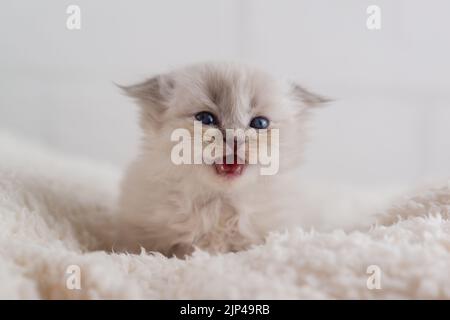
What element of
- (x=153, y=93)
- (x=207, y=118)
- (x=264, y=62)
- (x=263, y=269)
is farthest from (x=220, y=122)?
(x=264, y=62)

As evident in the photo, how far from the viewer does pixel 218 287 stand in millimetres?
706

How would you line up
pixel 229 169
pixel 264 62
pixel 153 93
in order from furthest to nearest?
pixel 264 62, pixel 153 93, pixel 229 169

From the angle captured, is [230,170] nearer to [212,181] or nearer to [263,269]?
[212,181]

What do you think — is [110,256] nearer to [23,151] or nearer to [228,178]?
[228,178]

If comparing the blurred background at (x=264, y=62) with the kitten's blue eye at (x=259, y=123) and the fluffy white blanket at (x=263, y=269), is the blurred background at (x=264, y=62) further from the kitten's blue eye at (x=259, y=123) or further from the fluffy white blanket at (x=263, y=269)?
the fluffy white blanket at (x=263, y=269)

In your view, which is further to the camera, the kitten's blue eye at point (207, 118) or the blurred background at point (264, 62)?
the blurred background at point (264, 62)

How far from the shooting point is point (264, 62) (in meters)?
1.64

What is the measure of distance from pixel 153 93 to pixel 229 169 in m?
0.29

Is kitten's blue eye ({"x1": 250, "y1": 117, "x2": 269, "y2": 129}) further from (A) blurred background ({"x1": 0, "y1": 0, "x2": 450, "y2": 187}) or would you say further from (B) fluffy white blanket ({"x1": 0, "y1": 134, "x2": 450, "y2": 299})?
(A) blurred background ({"x1": 0, "y1": 0, "x2": 450, "y2": 187})

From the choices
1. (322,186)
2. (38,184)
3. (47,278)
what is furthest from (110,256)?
(322,186)

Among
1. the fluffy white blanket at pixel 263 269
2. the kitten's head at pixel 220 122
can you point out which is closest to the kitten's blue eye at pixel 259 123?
the kitten's head at pixel 220 122

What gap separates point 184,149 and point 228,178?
0.36 feet

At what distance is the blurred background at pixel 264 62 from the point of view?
177 cm

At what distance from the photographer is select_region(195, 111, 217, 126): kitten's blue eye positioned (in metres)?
1.11
